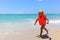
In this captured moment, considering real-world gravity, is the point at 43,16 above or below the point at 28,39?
above

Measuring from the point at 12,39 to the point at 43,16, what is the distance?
1875 mm

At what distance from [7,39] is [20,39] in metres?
0.65

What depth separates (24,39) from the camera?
9.00 meters

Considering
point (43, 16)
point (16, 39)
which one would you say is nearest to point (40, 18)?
point (43, 16)

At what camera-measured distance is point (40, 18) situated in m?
Result: 9.18

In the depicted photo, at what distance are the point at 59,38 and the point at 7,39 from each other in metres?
2.51

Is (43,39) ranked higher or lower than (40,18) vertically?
lower

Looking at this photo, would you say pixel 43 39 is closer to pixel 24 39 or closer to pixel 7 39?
pixel 24 39

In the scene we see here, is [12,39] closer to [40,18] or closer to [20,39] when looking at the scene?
[20,39]

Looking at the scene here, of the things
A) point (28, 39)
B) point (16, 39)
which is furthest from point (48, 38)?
point (16, 39)

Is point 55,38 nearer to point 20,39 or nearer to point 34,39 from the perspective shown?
point 34,39

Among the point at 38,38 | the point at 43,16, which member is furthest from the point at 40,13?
the point at 38,38

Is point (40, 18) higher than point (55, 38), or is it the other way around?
point (40, 18)

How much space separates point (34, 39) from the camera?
8875 millimetres
